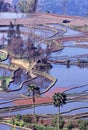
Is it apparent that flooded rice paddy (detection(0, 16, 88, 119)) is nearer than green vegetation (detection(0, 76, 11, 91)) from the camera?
Yes

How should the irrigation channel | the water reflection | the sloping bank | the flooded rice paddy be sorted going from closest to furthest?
the irrigation channel, the flooded rice paddy, the water reflection, the sloping bank

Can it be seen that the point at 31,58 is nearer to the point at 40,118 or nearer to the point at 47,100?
the point at 47,100

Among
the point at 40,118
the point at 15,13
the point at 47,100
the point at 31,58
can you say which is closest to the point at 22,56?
the point at 31,58

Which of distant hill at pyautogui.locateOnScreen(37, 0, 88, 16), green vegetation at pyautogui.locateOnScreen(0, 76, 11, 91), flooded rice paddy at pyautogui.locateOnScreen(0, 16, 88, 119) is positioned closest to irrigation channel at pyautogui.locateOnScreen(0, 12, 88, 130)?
flooded rice paddy at pyautogui.locateOnScreen(0, 16, 88, 119)

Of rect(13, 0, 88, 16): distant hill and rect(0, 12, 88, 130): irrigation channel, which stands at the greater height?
rect(13, 0, 88, 16): distant hill

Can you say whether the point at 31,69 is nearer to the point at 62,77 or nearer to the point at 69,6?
the point at 62,77

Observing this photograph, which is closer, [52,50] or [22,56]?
[22,56]

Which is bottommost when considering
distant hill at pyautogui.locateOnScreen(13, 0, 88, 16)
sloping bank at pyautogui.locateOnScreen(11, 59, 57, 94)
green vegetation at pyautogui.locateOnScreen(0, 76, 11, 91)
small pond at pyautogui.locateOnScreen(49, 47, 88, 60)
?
green vegetation at pyautogui.locateOnScreen(0, 76, 11, 91)

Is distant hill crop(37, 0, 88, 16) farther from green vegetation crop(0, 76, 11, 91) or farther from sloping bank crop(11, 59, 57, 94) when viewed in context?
green vegetation crop(0, 76, 11, 91)

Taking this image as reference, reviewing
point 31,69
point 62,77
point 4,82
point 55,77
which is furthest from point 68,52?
point 4,82
